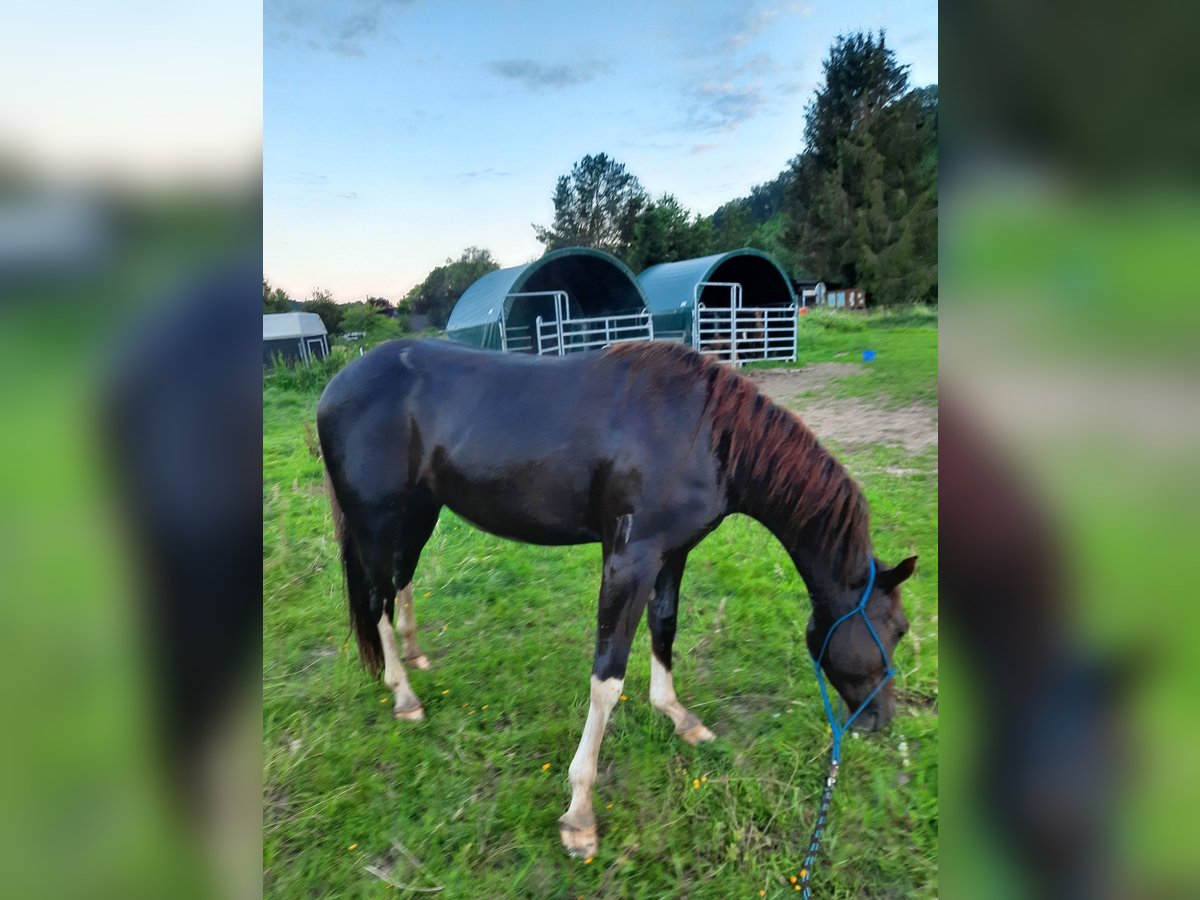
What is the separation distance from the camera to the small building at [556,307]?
2500mm

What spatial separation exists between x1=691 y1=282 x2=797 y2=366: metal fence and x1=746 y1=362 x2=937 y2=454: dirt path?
0.40ft

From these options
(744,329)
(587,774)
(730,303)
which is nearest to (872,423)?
(744,329)

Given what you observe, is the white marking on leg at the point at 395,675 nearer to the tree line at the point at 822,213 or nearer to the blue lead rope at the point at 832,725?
the tree line at the point at 822,213

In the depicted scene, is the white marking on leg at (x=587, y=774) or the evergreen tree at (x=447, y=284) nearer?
the white marking on leg at (x=587, y=774)

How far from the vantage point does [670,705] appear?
7.93 ft

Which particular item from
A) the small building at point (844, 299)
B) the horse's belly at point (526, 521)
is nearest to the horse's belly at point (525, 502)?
the horse's belly at point (526, 521)

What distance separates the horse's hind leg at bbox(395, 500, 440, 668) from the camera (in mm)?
2600

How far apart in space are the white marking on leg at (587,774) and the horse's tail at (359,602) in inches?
42.1

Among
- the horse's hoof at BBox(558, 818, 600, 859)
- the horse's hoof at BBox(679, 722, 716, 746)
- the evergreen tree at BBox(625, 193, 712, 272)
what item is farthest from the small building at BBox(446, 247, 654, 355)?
the horse's hoof at BBox(558, 818, 600, 859)

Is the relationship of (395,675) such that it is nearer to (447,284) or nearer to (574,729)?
(574,729)
